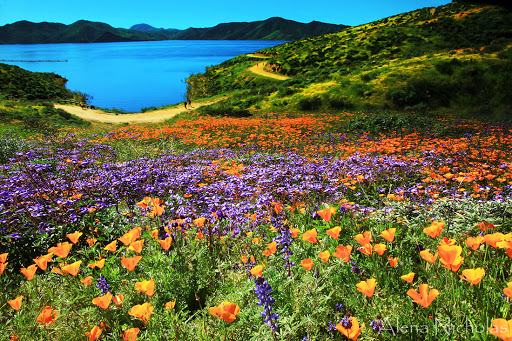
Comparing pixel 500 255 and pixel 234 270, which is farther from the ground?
pixel 500 255

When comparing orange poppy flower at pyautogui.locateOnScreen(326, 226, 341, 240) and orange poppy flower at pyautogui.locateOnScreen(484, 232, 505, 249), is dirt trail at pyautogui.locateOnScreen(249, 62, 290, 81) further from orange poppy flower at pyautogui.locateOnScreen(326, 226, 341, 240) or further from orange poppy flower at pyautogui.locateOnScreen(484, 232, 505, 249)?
orange poppy flower at pyautogui.locateOnScreen(484, 232, 505, 249)

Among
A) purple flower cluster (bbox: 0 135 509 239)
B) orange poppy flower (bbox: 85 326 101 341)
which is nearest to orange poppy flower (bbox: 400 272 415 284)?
purple flower cluster (bbox: 0 135 509 239)

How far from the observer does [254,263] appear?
242cm

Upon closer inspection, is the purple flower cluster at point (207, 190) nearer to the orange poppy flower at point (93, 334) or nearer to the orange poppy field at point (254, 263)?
the orange poppy field at point (254, 263)

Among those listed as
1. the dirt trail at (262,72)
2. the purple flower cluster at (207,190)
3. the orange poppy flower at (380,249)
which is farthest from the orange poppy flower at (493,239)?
the dirt trail at (262,72)

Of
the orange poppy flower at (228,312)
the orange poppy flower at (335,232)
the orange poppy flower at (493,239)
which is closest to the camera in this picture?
the orange poppy flower at (228,312)

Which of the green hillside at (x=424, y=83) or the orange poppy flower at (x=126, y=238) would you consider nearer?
the orange poppy flower at (x=126, y=238)

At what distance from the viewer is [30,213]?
3.40m

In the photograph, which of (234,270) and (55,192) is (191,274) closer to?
(234,270)

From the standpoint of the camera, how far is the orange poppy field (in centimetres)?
162

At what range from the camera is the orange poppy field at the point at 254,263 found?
1620mm

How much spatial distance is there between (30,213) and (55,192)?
751 mm

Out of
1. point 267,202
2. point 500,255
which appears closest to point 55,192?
point 267,202

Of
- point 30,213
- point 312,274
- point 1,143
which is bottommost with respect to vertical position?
point 1,143
